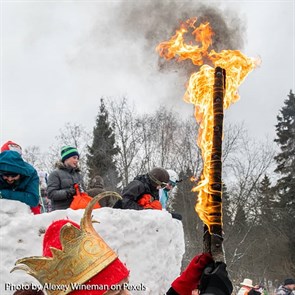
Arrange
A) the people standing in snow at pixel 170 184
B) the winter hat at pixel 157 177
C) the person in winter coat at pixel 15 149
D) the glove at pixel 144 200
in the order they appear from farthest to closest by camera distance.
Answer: the people standing in snow at pixel 170 184, the glove at pixel 144 200, the winter hat at pixel 157 177, the person in winter coat at pixel 15 149

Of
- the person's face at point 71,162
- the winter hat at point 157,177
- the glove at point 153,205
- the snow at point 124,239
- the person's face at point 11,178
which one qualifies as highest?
the person's face at point 71,162

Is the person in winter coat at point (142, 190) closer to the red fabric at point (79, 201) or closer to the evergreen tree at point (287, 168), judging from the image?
the red fabric at point (79, 201)

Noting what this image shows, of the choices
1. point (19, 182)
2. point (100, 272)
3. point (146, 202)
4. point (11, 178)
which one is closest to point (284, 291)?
point (146, 202)

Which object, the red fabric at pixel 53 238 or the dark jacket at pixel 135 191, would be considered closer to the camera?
the red fabric at pixel 53 238

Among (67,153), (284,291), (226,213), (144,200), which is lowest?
Answer: (226,213)

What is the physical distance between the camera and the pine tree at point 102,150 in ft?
103

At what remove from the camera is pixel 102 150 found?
3181 cm

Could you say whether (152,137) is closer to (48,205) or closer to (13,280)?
(48,205)

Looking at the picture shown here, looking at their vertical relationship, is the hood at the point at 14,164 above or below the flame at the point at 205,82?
below

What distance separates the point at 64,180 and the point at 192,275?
11.2 ft

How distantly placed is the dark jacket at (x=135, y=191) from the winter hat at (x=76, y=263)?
3437 millimetres

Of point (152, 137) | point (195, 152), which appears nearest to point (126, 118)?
point (152, 137)

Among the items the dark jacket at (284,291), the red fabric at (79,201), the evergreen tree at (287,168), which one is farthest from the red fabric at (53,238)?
the evergreen tree at (287,168)

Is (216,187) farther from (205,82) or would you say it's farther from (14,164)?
(14,164)
